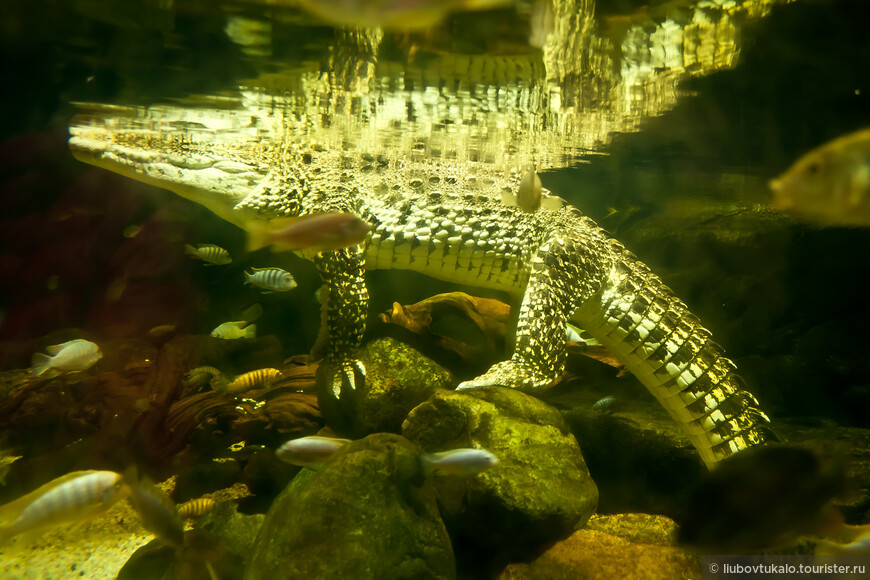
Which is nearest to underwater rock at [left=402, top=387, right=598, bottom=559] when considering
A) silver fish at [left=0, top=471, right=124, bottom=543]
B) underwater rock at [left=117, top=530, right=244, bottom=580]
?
underwater rock at [left=117, top=530, right=244, bottom=580]

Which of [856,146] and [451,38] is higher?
[451,38]

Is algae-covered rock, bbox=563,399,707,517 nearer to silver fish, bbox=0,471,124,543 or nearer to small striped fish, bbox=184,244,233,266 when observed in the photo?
silver fish, bbox=0,471,124,543

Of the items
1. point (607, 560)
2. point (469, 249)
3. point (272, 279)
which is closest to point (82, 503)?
point (272, 279)

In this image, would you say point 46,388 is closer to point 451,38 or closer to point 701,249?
point 451,38

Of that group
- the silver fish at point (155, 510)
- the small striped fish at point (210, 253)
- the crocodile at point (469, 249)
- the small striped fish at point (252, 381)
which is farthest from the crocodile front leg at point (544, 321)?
the small striped fish at point (210, 253)

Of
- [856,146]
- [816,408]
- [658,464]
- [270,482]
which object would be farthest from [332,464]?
[816,408]
